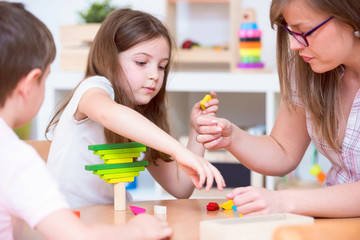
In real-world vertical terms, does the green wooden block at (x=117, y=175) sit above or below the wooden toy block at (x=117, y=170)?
below

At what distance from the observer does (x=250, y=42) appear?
2586mm

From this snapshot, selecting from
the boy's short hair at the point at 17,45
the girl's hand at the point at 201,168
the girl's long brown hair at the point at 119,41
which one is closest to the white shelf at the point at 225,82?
the girl's long brown hair at the point at 119,41

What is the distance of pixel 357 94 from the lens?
1.22m

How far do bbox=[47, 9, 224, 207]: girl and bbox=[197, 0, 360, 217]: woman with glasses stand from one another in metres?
0.18

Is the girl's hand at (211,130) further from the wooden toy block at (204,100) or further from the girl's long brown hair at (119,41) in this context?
the girl's long brown hair at (119,41)

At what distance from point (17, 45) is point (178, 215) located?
472 millimetres

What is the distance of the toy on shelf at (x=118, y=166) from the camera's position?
115cm

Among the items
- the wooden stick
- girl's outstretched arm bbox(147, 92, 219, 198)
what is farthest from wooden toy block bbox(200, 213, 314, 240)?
girl's outstretched arm bbox(147, 92, 219, 198)

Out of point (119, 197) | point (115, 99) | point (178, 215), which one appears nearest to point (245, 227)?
point (178, 215)

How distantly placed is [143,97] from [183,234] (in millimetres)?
600

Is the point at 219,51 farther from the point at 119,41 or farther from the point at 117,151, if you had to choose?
the point at 117,151

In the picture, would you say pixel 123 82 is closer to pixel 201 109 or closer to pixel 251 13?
pixel 201 109

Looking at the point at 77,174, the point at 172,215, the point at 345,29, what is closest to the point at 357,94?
the point at 345,29

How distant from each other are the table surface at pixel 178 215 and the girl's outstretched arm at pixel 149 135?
0.25ft
